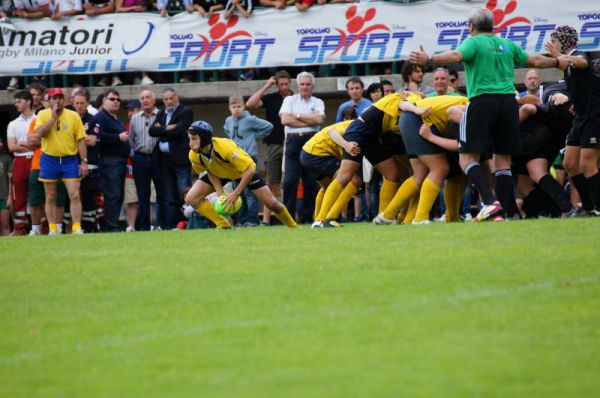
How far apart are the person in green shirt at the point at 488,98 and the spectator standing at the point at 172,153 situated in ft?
20.3

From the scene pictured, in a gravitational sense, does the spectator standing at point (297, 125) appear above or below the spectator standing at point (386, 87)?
below

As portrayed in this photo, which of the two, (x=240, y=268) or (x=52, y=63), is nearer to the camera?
(x=240, y=268)

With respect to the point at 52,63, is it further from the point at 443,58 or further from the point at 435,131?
the point at 443,58

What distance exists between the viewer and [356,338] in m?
6.34

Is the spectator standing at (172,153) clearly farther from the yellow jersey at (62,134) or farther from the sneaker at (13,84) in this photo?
the sneaker at (13,84)

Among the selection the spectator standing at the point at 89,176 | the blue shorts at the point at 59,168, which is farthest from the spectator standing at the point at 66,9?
the blue shorts at the point at 59,168

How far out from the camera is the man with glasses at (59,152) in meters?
16.6

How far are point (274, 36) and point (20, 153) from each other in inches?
184

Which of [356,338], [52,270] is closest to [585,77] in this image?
[52,270]

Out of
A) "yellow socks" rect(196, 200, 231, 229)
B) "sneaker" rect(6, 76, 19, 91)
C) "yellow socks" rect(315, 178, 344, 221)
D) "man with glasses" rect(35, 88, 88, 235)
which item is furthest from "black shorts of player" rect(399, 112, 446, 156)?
"sneaker" rect(6, 76, 19, 91)

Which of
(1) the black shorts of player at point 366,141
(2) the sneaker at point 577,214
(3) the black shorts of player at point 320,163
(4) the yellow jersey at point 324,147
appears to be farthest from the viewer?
(3) the black shorts of player at point 320,163

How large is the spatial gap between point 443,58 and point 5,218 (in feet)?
34.0

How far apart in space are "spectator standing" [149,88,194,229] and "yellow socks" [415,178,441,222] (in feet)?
17.6

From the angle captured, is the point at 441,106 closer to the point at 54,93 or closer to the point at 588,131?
the point at 588,131
